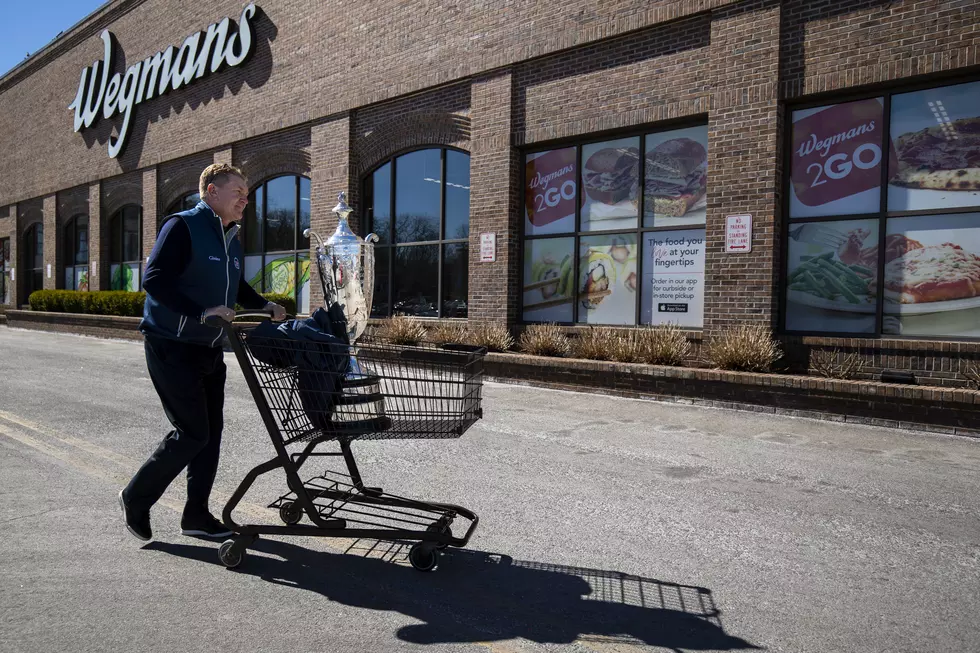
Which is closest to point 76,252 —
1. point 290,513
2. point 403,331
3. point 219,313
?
point 403,331

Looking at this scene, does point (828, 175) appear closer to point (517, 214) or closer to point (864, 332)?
point (864, 332)

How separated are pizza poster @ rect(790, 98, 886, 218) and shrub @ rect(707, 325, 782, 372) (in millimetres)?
2167

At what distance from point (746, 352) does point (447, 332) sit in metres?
6.72

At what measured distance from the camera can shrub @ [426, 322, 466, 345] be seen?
14524 mm

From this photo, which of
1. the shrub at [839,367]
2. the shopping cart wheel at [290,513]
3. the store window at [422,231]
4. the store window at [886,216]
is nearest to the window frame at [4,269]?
the store window at [422,231]

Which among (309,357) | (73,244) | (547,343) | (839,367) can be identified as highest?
(73,244)

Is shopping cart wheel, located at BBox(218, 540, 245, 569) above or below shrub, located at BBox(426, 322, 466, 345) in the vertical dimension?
below

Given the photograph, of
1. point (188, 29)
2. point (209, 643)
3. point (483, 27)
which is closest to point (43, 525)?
point (209, 643)

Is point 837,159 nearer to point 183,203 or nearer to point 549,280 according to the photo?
point 549,280

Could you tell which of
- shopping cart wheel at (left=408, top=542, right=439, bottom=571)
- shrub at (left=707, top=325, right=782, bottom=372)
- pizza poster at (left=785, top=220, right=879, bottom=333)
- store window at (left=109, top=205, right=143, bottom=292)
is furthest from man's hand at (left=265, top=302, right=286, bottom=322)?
store window at (left=109, top=205, right=143, bottom=292)

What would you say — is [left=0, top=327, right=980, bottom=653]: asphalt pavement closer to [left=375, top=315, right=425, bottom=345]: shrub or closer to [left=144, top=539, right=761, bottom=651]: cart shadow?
[left=144, top=539, right=761, bottom=651]: cart shadow

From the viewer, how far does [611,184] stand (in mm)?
13383

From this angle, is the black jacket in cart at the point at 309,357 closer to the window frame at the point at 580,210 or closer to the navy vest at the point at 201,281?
the navy vest at the point at 201,281

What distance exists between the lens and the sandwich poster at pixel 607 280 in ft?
43.1
